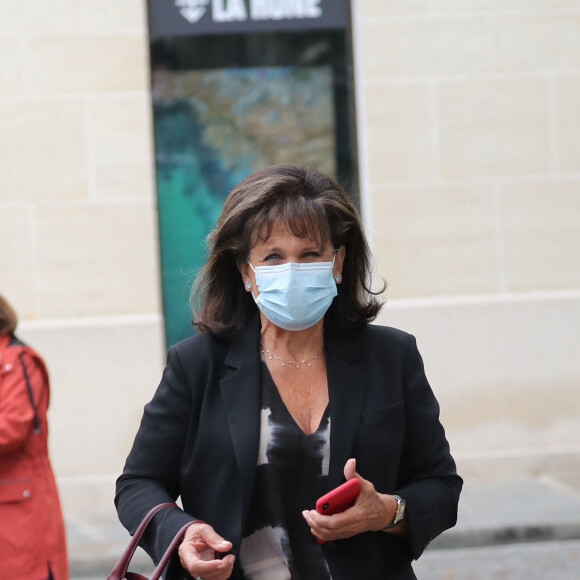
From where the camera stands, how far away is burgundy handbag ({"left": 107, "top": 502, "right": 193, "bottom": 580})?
95.5 inches

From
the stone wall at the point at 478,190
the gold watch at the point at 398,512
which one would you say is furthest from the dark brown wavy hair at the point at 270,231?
the stone wall at the point at 478,190

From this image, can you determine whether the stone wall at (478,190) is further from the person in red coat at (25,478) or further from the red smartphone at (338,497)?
A: the red smartphone at (338,497)

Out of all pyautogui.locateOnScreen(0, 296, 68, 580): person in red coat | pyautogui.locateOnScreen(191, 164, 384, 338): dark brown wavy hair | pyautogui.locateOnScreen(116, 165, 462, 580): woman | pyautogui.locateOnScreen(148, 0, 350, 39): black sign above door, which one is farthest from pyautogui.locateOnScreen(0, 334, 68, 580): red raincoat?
pyautogui.locateOnScreen(148, 0, 350, 39): black sign above door

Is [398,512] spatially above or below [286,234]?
below

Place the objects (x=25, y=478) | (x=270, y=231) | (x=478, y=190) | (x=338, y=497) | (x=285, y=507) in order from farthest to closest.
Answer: (x=478, y=190)
(x=25, y=478)
(x=270, y=231)
(x=285, y=507)
(x=338, y=497)

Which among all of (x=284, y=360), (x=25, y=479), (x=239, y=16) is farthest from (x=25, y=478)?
(x=239, y=16)

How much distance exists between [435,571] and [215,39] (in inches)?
185

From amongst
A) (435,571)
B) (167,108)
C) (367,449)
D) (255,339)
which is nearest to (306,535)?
(367,449)

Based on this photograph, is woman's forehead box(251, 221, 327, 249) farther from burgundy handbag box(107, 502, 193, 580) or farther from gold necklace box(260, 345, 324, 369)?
burgundy handbag box(107, 502, 193, 580)

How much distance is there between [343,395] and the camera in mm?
2637

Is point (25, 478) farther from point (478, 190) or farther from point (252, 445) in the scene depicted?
point (478, 190)

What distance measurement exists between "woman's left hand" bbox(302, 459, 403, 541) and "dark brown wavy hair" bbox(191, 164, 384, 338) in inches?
A: 20.2

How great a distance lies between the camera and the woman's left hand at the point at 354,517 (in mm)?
2363

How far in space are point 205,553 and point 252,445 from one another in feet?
0.85
